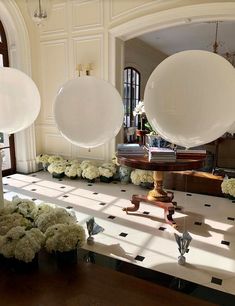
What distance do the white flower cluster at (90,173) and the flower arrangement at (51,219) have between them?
114 inches

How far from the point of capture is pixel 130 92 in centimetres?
914

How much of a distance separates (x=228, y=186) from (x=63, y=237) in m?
3.22

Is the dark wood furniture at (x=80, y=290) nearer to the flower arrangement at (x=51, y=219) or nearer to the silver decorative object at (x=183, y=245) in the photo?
the flower arrangement at (x=51, y=219)

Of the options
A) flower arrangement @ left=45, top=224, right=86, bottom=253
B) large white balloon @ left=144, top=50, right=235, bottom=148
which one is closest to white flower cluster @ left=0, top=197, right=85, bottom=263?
flower arrangement @ left=45, top=224, right=86, bottom=253

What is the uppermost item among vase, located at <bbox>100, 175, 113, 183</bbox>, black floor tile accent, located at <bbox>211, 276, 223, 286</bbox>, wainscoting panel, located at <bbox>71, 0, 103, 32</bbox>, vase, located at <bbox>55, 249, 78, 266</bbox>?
wainscoting panel, located at <bbox>71, 0, 103, 32</bbox>

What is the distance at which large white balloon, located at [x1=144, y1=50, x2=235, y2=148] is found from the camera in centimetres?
137

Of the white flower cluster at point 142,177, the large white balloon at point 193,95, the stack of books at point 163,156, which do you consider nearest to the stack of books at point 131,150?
the stack of books at point 163,156

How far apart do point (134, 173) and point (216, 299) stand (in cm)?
315

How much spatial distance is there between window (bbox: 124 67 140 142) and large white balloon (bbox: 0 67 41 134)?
21.8 ft

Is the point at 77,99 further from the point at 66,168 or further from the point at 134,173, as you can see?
the point at 66,168

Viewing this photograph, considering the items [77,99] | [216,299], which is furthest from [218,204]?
[77,99]

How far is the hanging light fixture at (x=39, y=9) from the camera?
2.44 meters

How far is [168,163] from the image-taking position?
3.29m

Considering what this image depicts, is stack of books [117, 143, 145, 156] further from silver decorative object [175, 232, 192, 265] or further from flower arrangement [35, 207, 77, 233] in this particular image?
flower arrangement [35, 207, 77, 233]
